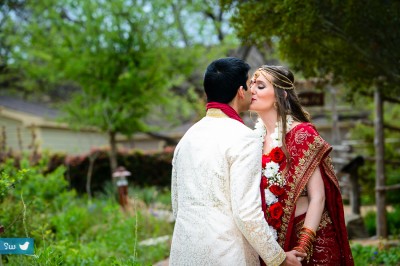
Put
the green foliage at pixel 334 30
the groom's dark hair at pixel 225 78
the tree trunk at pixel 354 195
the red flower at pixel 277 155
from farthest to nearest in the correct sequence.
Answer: the tree trunk at pixel 354 195 < the green foliage at pixel 334 30 < the red flower at pixel 277 155 < the groom's dark hair at pixel 225 78

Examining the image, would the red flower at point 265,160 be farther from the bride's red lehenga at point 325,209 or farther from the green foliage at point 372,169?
the green foliage at point 372,169

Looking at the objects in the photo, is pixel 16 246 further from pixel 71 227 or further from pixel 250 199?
pixel 71 227

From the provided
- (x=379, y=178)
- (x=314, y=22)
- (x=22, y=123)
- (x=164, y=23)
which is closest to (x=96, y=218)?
(x=379, y=178)

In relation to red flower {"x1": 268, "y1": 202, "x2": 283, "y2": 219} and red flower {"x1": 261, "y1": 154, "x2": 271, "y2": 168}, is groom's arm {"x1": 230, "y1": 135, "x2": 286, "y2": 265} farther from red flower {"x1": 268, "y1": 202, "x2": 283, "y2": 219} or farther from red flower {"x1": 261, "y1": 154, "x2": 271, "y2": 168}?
red flower {"x1": 261, "y1": 154, "x2": 271, "y2": 168}

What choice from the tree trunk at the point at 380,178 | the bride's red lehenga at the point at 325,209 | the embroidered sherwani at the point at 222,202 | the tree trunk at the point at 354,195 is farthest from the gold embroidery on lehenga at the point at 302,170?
the tree trunk at the point at 354,195

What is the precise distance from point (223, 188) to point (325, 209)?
0.77 meters

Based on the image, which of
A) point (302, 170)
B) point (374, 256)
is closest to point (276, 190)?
point (302, 170)

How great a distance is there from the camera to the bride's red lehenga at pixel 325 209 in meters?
3.11

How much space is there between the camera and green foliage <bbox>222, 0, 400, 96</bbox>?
17.1ft

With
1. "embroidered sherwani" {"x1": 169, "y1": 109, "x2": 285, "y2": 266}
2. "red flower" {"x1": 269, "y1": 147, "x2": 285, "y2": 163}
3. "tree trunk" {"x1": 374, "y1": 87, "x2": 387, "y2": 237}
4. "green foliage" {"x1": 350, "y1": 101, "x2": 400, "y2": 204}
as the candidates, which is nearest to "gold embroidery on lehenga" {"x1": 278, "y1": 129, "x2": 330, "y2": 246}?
"red flower" {"x1": 269, "y1": 147, "x2": 285, "y2": 163}

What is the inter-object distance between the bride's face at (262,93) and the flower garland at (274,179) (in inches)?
5.7

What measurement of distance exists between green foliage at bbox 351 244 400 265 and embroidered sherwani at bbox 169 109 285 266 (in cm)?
297

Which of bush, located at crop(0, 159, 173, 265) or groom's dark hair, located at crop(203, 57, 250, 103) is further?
bush, located at crop(0, 159, 173, 265)

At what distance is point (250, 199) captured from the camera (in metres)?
2.63
